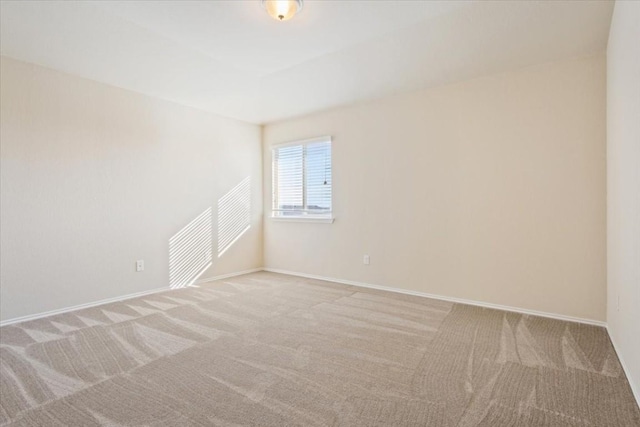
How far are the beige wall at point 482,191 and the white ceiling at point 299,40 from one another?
0.34 meters

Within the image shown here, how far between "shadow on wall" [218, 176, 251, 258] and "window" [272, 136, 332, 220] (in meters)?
0.45

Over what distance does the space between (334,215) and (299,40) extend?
2.34 m

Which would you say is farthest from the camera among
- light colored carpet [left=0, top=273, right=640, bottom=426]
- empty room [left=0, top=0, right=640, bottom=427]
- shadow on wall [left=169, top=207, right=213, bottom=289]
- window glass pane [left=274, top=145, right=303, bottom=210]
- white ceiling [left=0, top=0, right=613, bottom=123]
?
window glass pane [left=274, top=145, right=303, bottom=210]

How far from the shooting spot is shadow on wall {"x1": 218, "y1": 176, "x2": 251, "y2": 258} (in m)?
4.76

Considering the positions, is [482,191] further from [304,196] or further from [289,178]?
[289,178]

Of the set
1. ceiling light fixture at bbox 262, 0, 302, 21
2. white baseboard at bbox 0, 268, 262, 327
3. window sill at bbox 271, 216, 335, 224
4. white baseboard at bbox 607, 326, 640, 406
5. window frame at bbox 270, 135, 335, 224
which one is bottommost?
white baseboard at bbox 607, 326, 640, 406

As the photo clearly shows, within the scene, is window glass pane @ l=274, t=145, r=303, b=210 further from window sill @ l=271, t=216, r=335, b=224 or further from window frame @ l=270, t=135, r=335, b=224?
window sill @ l=271, t=216, r=335, b=224

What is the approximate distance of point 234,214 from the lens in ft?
16.2

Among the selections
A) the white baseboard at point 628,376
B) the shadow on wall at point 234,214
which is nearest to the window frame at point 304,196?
the shadow on wall at point 234,214

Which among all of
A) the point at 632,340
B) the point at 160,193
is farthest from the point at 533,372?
the point at 160,193

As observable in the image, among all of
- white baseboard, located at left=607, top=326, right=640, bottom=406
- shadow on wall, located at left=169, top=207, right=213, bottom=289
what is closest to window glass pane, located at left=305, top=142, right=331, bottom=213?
shadow on wall, located at left=169, top=207, right=213, bottom=289

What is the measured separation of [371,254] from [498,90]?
232cm

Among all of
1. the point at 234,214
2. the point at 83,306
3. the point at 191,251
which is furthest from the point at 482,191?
the point at 83,306

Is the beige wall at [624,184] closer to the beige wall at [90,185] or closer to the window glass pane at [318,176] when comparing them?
the window glass pane at [318,176]
